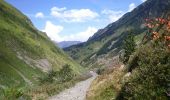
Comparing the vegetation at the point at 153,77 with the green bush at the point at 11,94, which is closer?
the vegetation at the point at 153,77

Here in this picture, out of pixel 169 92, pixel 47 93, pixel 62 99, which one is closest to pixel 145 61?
pixel 169 92

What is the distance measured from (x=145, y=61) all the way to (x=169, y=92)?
3.75 metres

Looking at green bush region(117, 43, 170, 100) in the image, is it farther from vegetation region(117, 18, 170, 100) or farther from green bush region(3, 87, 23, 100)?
green bush region(3, 87, 23, 100)

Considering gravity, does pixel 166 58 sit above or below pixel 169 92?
above

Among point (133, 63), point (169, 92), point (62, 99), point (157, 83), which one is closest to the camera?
point (169, 92)

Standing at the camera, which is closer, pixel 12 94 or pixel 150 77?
pixel 150 77

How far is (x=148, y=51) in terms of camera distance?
19.8 meters

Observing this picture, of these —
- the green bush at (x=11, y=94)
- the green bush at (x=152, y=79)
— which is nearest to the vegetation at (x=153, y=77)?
the green bush at (x=152, y=79)

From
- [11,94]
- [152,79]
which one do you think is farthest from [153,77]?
[11,94]

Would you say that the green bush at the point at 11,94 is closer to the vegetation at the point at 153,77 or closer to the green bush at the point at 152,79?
the vegetation at the point at 153,77

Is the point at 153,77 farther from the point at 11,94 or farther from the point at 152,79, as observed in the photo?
the point at 11,94

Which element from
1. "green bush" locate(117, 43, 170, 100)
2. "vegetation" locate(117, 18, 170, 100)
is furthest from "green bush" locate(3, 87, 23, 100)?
"green bush" locate(117, 43, 170, 100)

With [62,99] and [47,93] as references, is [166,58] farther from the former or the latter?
[47,93]

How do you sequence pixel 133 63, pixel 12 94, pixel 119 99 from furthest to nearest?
pixel 12 94, pixel 133 63, pixel 119 99
